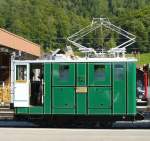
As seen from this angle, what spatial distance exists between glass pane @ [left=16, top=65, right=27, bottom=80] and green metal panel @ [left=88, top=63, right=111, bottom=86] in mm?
2430

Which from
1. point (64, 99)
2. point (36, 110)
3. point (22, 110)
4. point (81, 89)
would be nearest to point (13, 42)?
point (22, 110)

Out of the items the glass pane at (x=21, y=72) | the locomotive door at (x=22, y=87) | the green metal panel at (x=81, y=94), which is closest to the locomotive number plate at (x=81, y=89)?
the green metal panel at (x=81, y=94)

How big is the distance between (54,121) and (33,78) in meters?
1.81

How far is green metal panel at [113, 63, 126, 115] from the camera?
65.2ft

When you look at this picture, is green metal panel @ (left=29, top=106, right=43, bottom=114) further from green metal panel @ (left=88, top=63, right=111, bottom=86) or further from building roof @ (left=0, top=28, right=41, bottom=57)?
building roof @ (left=0, top=28, right=41, bottom=57)

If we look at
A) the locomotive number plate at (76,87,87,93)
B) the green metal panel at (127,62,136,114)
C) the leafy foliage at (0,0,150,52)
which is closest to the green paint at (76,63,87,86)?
the locomotive number plate at (76,87,87,93)

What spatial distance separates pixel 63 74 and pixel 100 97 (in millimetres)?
1604

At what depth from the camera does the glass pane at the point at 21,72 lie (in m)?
20.4

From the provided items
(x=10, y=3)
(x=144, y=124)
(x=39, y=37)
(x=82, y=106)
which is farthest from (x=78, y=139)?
(x=10, y=3)

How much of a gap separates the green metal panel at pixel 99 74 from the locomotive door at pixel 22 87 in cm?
238

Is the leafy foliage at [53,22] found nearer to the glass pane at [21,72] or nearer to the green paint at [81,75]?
the glass pane at [21,72]

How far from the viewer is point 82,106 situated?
1998 centimetres

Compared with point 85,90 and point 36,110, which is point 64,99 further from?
point 36,110

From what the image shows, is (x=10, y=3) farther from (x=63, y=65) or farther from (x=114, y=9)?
(x=63, y=65)
